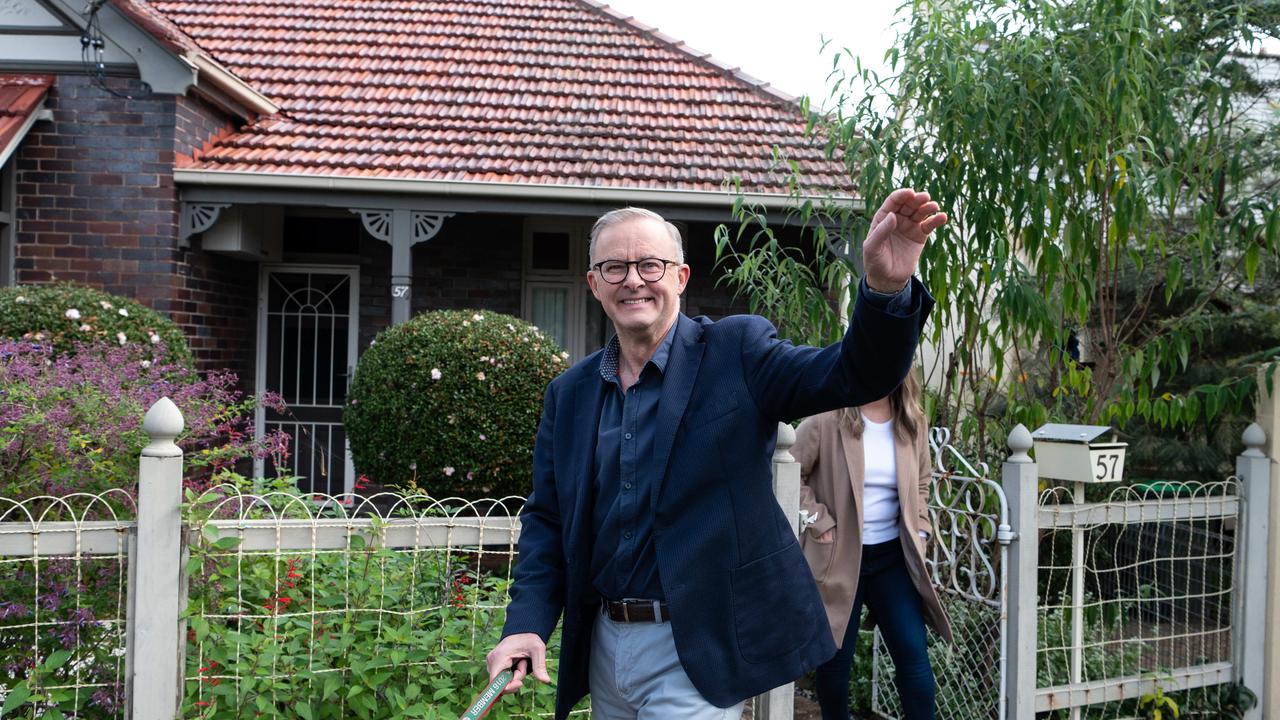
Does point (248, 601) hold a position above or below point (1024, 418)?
below

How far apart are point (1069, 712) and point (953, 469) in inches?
45.5

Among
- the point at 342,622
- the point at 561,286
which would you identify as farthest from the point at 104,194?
the point at 342,622

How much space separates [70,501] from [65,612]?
0.53 meters

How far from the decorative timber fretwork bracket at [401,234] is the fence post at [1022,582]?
6006mm

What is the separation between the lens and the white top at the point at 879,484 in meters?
4.16

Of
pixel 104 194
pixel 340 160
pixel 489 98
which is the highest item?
pixel 489 98

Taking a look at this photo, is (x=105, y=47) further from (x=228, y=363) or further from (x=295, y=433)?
(x=295, y=433)

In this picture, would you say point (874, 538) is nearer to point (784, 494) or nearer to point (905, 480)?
point (905, 480)

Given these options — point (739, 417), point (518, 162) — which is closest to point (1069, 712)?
point (739, 417)

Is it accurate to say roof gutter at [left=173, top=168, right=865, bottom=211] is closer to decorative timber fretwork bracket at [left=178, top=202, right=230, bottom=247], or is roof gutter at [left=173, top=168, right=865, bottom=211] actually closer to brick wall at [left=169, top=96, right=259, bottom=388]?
decorative timber fretwork bracket at [left=178, top=202, right=230, bottom=247]

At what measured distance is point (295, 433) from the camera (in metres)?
10.2

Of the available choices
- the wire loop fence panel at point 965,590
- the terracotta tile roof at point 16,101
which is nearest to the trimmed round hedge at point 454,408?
the wire loop fence panel at point 965,590

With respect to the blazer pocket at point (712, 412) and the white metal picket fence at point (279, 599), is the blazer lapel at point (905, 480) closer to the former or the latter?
the white metal picket fence at point (279, 599)

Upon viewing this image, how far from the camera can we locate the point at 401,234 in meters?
9.11
